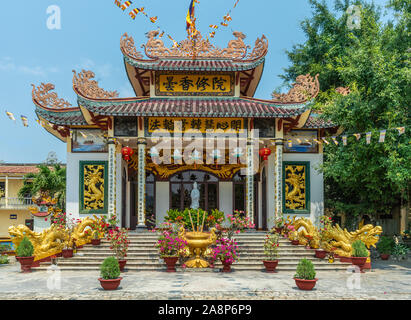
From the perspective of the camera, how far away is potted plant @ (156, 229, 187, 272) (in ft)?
34.0

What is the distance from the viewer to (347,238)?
38.3 feet

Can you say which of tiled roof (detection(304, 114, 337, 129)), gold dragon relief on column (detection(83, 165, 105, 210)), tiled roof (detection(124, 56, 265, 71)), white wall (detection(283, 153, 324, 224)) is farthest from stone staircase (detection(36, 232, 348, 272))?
tiled roof (detection(124, 56, 265, 71))

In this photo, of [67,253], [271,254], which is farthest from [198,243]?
[67,253]

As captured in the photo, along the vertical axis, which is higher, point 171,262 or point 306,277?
point 306,277

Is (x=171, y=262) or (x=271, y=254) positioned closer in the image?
(x=171, y=262)

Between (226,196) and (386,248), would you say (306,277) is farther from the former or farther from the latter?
(226,196)

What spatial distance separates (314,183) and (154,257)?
7.04 metres

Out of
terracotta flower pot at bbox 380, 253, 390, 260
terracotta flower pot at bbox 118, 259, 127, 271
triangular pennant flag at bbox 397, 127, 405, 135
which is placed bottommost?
terracotta flower pot at bbox 380, 253, 390, 260

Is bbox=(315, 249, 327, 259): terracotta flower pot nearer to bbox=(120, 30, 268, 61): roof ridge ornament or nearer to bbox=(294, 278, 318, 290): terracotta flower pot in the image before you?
bbox=(294, 278, 318, 290): terracotta flower pot

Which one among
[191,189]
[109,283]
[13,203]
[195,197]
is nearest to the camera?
[109,283]

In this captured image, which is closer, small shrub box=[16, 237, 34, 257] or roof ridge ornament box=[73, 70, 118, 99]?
small shrub box=[16, 237, 34, 257]

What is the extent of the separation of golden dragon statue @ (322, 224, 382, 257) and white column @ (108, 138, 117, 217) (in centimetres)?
725

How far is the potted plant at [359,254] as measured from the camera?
10.8 m

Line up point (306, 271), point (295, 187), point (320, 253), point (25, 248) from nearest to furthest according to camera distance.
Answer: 1. point (306, 271)
2. point (25, 248)
3. point (320, 253)
4. point (295, 187)
